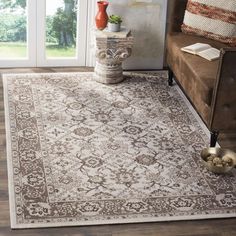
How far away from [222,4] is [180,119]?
0.94 meters

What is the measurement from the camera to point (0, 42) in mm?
4969

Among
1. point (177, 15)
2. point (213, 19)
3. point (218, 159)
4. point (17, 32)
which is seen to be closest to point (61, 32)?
point (17, 32)

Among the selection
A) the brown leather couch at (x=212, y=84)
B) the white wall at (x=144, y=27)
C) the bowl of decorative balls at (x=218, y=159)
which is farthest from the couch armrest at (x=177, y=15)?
the bowl of decorative balls at (x=218, y=159)

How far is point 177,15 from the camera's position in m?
4.76

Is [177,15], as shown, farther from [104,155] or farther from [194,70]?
[104,155]

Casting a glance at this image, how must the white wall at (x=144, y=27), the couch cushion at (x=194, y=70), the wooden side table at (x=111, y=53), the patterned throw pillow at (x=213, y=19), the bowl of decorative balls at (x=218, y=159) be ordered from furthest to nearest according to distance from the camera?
the white wall at (x=144, y=27) → the wooden side table at (x=111, y=53) → the patterned throw pillow at (x=213, y=19) → the couch cushion at (x=194, y=70) → the bowl of decorative balls at (x=218, y=159)

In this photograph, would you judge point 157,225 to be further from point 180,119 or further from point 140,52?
point 140,52

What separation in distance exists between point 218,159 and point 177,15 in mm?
1559

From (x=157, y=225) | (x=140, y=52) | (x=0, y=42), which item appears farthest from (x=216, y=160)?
(x=0, y=42)

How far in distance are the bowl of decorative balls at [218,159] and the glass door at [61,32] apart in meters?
1.84

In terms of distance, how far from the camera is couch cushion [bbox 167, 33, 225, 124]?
3887mm

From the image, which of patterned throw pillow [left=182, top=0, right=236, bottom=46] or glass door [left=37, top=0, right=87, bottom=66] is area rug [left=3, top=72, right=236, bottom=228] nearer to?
glass door [left=37, top=0, right=87, bottom=66]

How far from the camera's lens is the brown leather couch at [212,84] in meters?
3.68

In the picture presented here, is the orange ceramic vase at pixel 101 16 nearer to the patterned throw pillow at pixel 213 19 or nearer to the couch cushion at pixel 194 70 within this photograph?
the couch cushion at pixel 194 70
